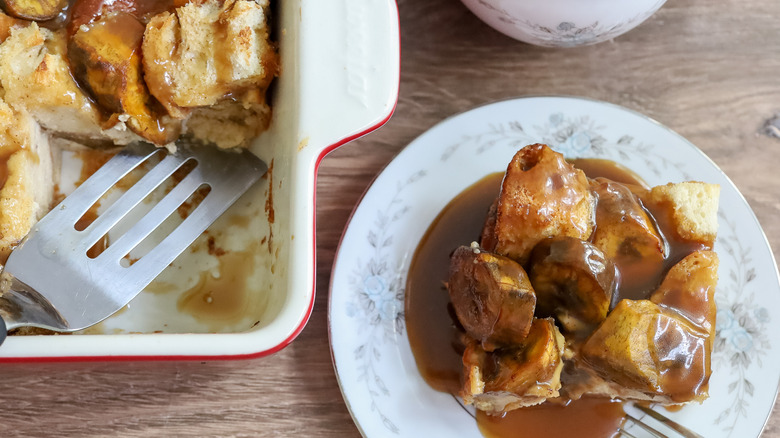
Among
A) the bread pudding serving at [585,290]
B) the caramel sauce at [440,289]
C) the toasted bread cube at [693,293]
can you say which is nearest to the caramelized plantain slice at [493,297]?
the bread pudding serving at [585,290]

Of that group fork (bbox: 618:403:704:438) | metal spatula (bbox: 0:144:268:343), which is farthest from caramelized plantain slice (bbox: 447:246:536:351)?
metal spatula (bbox: 0:144:268:343)

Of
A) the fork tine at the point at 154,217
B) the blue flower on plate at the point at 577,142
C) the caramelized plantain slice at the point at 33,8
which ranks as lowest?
the blue flower on plate at the point at 577,142

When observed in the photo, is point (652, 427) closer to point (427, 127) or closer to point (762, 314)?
point (762, 314)

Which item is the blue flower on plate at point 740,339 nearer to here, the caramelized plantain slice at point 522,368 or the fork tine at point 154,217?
the caramelized plantain slice at point 522,368

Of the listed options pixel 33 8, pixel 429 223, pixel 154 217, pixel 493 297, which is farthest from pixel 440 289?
pixel 33 8

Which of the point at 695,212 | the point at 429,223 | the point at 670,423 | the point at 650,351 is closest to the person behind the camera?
the point at 650,351

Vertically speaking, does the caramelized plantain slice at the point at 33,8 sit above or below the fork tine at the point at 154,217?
above

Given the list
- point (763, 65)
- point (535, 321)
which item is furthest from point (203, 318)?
point (763, 65)
